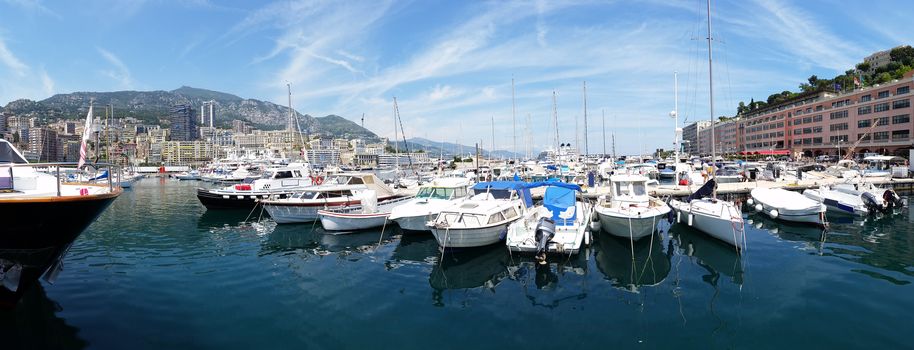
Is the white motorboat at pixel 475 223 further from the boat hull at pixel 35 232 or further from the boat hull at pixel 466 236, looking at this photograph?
the boat hull at pixel 35 232

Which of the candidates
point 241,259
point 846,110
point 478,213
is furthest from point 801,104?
point 241,259

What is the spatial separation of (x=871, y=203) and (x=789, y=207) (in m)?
7.64

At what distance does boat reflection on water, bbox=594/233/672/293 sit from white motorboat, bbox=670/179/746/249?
211cm

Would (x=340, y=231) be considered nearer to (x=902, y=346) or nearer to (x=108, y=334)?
(x=108, y=334)

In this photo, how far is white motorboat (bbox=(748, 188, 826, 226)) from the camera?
2119cm

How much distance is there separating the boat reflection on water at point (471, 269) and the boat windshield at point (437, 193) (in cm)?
588

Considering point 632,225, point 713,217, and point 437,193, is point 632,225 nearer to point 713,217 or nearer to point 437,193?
point 713,217

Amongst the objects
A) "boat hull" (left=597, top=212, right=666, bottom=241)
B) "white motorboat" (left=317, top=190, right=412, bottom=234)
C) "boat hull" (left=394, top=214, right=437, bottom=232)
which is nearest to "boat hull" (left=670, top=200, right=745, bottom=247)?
"boat hull" (left=597, top=212, right=666, bottom=241)

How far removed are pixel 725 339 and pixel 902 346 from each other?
3339 millimetres

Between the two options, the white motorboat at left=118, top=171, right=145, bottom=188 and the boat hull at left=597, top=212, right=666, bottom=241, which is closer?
the boat hull at left=597, top=212, right=666, bottom=241

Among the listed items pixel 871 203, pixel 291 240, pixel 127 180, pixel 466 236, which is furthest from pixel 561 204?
pixel 127 180

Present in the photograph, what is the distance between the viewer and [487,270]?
1456 cm

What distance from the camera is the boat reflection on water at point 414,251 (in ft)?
52.6

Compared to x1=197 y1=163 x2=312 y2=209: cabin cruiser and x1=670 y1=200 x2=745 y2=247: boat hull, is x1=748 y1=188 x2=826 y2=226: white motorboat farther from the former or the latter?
x1=197 y1=163 x2=312 y2=209: cabin cruiser
